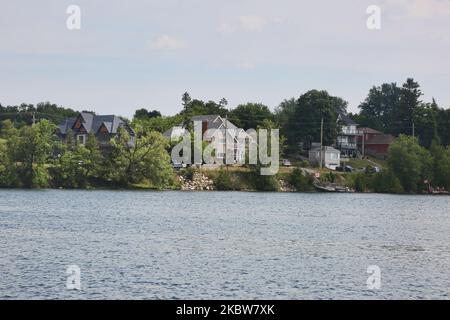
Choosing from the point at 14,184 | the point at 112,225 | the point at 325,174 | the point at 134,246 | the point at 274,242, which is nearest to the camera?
the point at 134,246

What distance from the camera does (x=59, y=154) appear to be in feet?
370

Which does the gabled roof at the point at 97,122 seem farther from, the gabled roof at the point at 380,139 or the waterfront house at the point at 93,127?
the gabled roof at the point at 380,139

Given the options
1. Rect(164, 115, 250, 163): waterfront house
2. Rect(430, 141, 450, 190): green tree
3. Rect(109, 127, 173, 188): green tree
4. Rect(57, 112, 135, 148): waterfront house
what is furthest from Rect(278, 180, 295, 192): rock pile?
Rect(57, 112, 135, 148): waterfront house

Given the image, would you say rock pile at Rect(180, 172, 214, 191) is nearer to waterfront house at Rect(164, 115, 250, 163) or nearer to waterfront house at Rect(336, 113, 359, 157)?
waterfront house at Rect(164, 115, 250, 163)

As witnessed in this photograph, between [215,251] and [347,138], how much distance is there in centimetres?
12777

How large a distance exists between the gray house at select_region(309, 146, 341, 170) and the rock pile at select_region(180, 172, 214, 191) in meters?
31.7

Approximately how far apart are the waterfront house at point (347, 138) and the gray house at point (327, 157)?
17662mm

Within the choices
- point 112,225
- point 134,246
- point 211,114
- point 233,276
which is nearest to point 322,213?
point 112,225

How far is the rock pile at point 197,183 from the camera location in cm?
11338

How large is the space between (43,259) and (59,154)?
7545 cm

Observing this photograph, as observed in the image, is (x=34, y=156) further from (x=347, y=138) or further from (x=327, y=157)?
(x=347, y=138)

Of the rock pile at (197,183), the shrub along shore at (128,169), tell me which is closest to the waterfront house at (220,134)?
the shrub along shore at (128,169)
